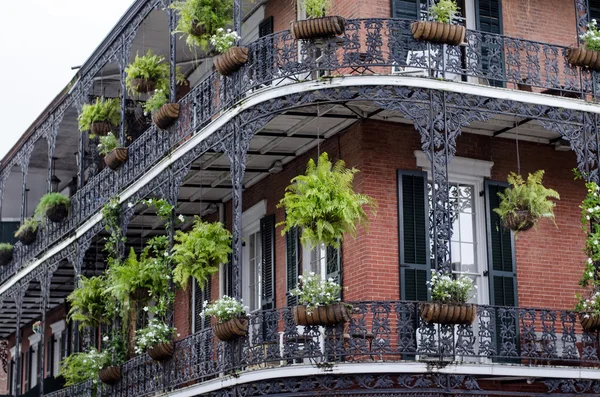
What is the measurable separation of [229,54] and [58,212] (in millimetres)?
7855

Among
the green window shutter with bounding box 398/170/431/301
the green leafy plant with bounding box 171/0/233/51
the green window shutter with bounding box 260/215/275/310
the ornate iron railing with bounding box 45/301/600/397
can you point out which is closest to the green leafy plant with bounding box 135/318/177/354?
the ornate iron railing with bounding box 45/301/600/397

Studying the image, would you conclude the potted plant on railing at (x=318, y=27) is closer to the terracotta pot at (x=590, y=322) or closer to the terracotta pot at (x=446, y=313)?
the terracotta pot at (x=446, y=313)

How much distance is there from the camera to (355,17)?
15.6 m

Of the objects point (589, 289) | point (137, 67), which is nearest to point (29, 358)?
point (137, 67)

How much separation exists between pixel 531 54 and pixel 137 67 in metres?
6.40

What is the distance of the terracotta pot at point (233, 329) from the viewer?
1436cm

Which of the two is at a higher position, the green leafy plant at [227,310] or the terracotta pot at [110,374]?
the green leafy plant at [227,310]

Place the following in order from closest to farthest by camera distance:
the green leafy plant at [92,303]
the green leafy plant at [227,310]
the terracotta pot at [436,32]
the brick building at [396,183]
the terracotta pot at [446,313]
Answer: the terracotta pot at [446,313] → the brick building at [396,183] → the terracotta pot at [436,32] → the green leafy plant at [227,310] → the green leafy plant at [92,303]

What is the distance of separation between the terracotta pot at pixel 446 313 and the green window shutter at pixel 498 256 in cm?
216

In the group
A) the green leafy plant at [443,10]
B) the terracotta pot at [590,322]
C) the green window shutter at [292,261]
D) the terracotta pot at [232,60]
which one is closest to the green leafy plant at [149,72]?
the terracotta pot at [232,60]

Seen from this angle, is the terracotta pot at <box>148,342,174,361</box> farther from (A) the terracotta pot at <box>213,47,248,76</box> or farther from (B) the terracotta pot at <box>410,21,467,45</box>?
(B) the terracotta pot at <box>410,21,467,45</box>

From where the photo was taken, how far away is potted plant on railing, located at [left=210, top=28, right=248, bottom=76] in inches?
607

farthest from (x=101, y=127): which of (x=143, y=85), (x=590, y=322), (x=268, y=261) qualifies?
(x=590, y=322)

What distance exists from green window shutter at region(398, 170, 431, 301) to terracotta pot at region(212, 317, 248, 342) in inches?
80.8
